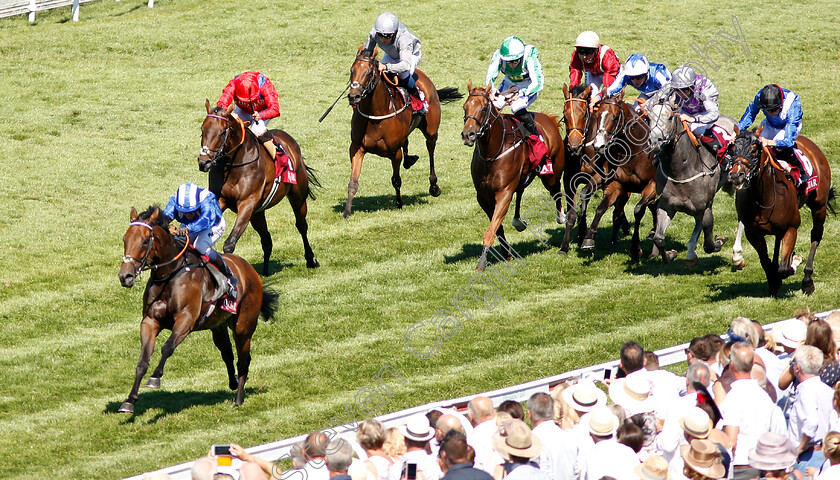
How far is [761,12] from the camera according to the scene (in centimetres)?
2828

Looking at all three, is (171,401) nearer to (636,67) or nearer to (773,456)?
(773,456)

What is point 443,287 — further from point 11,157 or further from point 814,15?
point 814,15

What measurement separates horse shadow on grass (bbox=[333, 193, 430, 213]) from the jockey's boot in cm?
695

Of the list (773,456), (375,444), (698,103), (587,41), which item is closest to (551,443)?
(375,444)

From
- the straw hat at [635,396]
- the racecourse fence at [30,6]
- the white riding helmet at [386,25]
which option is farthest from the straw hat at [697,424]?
the racecourse fence at [30,6]

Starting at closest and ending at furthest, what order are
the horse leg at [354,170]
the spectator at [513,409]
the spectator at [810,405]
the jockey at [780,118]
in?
the spectator at [513,409]
the spectator at [810,405]
the jockey at [780,118]
the horse leg at [354,170]

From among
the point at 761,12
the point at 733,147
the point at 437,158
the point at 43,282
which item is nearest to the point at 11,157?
the point at 43,282

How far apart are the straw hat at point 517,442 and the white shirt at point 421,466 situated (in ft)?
1.36

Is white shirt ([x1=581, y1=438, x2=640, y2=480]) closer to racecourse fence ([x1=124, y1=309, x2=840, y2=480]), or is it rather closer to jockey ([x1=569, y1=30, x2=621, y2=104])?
racecourse fence ([x1=124, y1=309, x2=840, y2=480])

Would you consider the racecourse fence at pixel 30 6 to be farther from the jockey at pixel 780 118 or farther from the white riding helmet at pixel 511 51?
the jockey at pixel 780 118

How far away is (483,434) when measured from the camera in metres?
6.03

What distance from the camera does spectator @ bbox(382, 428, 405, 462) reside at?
5.93m

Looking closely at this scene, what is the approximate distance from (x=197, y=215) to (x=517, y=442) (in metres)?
4.90

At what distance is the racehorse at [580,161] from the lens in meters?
12.6
